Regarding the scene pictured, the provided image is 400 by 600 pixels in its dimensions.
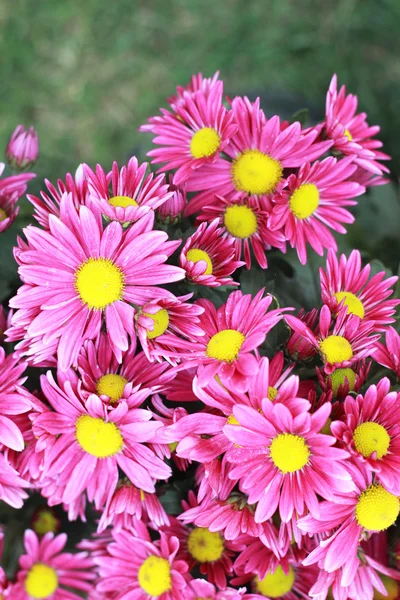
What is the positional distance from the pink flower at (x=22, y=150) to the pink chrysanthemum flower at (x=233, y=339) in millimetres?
420

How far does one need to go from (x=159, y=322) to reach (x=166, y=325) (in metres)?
0.01

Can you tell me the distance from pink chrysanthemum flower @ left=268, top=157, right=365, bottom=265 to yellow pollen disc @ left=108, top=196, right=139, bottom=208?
0.17 metres

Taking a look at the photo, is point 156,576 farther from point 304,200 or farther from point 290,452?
point 304,200

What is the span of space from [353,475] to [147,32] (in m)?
1.53

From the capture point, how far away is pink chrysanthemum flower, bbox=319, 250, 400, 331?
767 millimetres

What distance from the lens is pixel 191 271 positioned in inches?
27.8

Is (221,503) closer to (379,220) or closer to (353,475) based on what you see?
(353,475)

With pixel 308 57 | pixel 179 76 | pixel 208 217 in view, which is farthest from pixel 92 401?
pixel 308 57

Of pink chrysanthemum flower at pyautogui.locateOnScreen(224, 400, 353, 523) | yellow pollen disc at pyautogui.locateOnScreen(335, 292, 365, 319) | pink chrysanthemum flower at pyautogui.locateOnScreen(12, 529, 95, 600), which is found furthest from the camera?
pink chrysanthemum flower at pyautogui.locateOnScreen(12, 529, 95, 600)

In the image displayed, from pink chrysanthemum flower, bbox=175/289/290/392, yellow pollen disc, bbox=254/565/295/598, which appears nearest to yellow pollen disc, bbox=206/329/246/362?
pink chrysanthemum flower, bbox=175/289/290/392

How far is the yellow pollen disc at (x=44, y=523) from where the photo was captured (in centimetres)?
96

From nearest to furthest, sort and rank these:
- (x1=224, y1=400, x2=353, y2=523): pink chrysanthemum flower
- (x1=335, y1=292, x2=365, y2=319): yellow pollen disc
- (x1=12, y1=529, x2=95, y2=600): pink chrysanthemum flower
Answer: (x1=224, y1=400, x2=353, y2=523): pink chrysanthemum flower < (x1=335, y1=292, x2=365, y2=319): yellow pollen disc < (x1=12, y1=529, x2=95, y2=600): pink chrysanthemum flower

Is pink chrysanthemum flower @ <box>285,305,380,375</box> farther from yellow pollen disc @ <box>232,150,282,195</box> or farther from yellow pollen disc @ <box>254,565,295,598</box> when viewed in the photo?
yellow pollen disc @ <box>254,565,295,598</box>

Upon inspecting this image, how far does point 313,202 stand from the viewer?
31.5 inches
